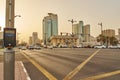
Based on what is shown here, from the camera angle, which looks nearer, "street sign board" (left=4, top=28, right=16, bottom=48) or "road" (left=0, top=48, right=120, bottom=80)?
"street sign board" (left=4, top=28, right=16, bottom=48)

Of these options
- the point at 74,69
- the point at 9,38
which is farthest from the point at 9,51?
the point at 74,69

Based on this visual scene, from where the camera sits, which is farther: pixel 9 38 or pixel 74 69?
pixel 74 69

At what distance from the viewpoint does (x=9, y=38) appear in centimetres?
657

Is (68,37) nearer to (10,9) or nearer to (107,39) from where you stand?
(107,39)

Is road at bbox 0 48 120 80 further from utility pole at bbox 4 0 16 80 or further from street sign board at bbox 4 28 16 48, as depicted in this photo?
street sign board at bbox 4 28 16 48

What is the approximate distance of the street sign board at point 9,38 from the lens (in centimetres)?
656

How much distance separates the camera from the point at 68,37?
602 ft

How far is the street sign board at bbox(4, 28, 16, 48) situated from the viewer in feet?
21.5

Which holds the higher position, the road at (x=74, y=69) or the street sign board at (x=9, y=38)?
the street sign board at (x=9, y=38)

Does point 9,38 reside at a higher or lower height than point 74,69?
higher

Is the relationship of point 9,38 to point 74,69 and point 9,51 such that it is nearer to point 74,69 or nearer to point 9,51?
point 9,51

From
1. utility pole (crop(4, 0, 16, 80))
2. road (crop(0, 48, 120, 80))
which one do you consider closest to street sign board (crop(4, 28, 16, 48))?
utility pole (crop(4, 0, 16, 80))

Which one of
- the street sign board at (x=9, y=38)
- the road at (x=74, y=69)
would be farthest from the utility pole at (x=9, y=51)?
the road at (x=74, y=69)

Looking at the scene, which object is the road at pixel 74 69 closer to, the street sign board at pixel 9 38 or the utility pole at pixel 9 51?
the utility pole at pixel 9 51
